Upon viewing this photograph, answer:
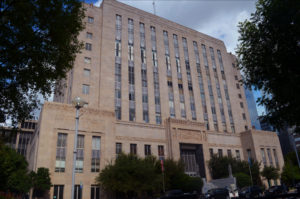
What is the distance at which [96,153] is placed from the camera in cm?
3666

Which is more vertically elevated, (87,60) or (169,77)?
(87,60)

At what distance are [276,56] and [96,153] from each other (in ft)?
98.2

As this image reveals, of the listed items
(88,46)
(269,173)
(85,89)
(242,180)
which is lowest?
(242,180)

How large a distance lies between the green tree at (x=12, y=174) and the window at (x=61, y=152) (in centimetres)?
406

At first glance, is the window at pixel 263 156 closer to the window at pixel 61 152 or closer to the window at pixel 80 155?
the window at pixel 80 155

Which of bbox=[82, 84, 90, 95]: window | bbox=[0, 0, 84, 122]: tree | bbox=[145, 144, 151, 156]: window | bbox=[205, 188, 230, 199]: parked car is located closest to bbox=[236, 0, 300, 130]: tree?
bbox=[0, 0, 84, 122]: tree

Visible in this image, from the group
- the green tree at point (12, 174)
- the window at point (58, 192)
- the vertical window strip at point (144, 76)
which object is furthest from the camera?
the vertical window strip at point (144, 76)

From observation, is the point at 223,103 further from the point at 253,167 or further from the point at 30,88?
the point at 30,88

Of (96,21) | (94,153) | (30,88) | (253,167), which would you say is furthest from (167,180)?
(96,21)

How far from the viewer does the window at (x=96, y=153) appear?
117ft

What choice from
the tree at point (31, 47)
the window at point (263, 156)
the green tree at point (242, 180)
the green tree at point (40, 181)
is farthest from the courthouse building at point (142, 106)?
the tree at point (31, 47)

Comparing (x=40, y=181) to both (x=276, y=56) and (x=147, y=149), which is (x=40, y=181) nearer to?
(x=147, y=149)

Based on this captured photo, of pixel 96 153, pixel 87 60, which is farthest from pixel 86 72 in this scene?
pixel 96 153

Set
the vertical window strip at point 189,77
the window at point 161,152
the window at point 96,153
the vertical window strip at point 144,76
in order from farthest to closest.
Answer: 1. the vertical window strip at point 189,77
2. the vertical window strip at point 144,76
3. the window at point 161,152
4. the window at point 96,153
